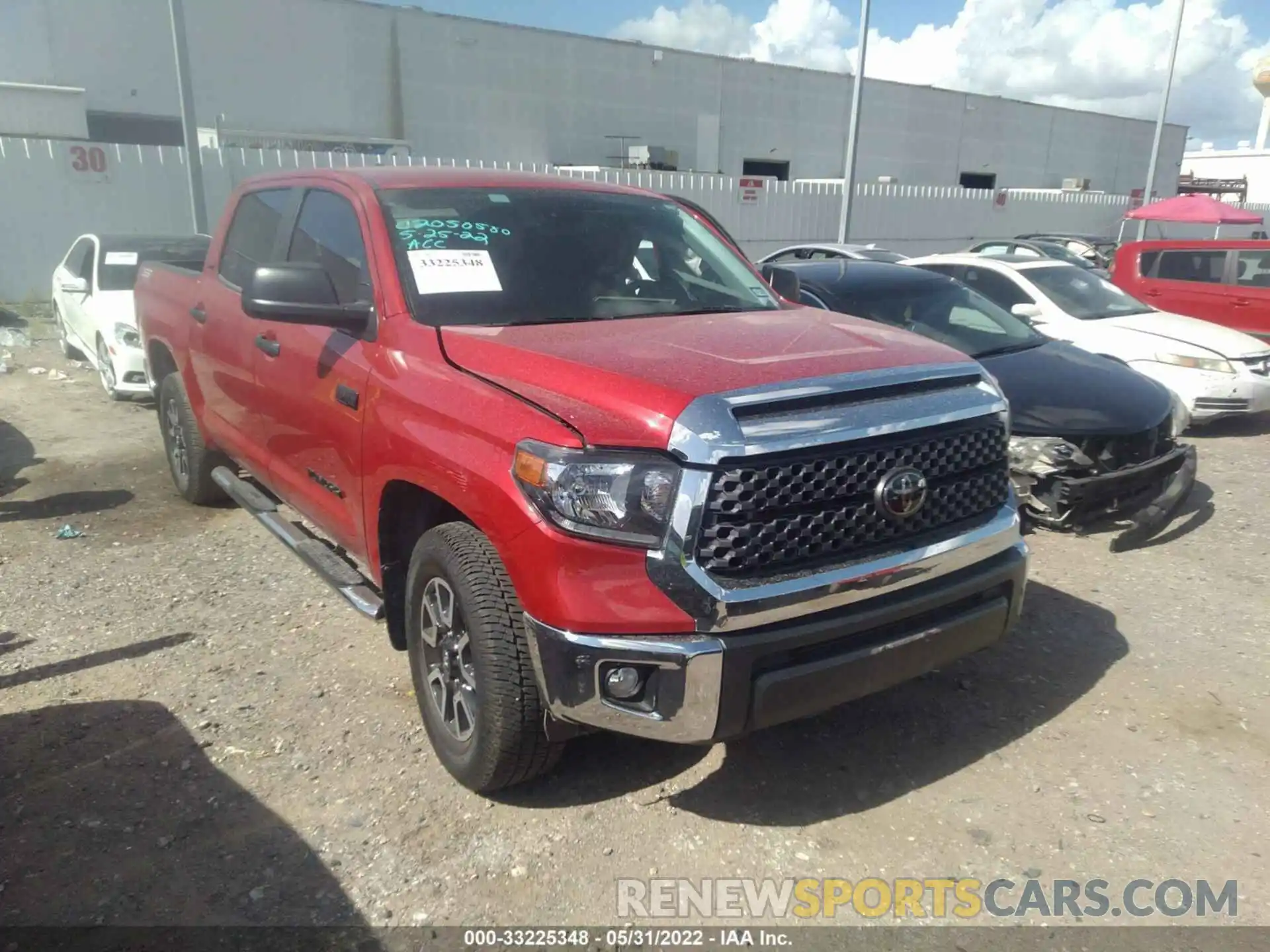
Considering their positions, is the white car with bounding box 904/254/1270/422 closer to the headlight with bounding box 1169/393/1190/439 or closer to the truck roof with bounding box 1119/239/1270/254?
the headlight with bounding box 1169/393/1190/439

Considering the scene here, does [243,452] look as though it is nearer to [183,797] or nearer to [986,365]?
[183,797]

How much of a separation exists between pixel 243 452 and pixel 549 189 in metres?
2.06

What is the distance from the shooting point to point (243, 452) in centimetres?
469

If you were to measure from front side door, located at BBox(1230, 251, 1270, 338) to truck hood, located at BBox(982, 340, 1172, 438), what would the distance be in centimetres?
497

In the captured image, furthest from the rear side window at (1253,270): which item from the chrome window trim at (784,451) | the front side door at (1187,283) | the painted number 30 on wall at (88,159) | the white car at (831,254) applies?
the painted number 30 on wall at (88,159)

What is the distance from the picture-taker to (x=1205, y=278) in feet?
33.4

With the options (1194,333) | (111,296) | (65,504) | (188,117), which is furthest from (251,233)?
(188,117)

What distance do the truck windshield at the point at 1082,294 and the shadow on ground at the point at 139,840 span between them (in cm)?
755

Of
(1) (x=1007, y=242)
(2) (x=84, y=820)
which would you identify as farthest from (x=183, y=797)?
(1) (x=1007, y=242)

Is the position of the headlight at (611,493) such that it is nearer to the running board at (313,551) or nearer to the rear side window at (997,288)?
the running board at (313,551)

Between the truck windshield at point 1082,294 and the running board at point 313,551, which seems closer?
the running board at point 313,551

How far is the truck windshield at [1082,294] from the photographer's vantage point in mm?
8211

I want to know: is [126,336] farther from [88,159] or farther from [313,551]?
[88,159]

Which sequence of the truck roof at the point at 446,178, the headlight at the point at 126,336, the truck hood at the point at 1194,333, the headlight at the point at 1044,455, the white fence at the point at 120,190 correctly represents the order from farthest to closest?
the white fence at the point at 120,190 → the headlight at the point at 126,336 → the truck hood at the point at 1194,333 → the headlight at the point at 1044,455 → the truck roof at the point at 446,178
